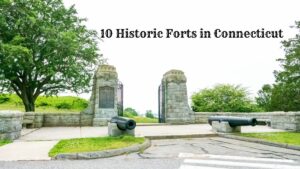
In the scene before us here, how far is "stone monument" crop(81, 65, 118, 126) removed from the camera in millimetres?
16906


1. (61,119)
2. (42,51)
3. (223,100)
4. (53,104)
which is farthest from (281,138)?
(53,104)

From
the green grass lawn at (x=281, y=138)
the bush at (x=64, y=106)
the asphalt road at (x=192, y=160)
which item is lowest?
the asphalt road at (x=192, y=160)

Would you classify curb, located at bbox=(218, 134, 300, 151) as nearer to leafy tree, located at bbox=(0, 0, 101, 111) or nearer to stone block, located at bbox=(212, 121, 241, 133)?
stone block, located at bbox=(212, 121, 241, 133)

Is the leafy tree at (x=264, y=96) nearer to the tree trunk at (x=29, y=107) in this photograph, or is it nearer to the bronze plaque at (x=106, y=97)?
the bronze plaque at (x=106, y=97)

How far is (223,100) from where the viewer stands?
27984mm

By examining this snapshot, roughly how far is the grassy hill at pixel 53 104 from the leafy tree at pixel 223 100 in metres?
10.6

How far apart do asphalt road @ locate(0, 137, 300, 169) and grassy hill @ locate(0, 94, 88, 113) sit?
52.9 feet

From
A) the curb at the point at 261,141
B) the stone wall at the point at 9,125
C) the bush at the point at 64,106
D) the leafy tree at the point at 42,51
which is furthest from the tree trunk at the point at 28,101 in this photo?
the curb at the point at 261,141

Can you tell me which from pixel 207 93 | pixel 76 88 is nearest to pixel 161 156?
pixel 76 88

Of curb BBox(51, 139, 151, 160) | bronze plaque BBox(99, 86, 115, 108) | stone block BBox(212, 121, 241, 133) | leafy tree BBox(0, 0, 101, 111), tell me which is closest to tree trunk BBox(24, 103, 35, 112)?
leafy tree BBox(0, 0, 101, 111)

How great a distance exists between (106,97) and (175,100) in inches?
170

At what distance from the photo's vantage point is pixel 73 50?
18.6 metres

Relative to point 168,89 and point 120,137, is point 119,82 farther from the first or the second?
point 120,137

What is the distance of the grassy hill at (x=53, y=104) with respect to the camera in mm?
23678
